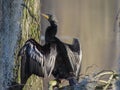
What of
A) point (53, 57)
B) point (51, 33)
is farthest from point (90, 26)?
point (53, 57)

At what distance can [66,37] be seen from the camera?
309 cm

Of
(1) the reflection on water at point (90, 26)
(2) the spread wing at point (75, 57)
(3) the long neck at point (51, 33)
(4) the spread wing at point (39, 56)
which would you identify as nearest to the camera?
(4) the spread wing at point (39, 56)

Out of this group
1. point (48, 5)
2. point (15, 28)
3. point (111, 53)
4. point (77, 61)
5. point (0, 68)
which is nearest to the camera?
point (0, 68)

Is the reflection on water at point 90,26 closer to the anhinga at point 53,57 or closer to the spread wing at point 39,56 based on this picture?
Result: the anhinga at point 53,57

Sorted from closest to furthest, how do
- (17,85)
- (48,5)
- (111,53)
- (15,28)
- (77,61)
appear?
(15,28) → (17,85) → (77,61) → (48,5) → (111,53)

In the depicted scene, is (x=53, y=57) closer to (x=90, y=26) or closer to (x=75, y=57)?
(x=75, y=57)

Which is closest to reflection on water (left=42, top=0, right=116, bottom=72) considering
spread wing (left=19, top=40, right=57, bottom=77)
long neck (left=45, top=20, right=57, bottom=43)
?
long neck (left=45, top=20, right=57, bottom=43)

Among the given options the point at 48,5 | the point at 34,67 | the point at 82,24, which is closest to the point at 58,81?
the point at 34,67

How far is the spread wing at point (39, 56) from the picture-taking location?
74.5 inches

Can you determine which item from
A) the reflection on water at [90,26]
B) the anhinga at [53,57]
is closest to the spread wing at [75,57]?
the anhinga at [53,57]

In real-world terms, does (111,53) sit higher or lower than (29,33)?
lower

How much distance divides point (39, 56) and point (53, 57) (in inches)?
2.4

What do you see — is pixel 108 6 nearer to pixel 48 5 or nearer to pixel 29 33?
pixel 48 5

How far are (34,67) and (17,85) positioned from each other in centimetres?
9
